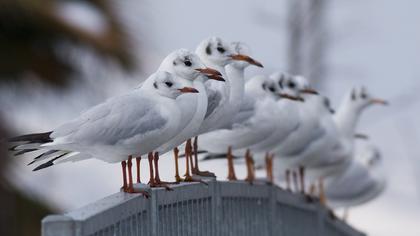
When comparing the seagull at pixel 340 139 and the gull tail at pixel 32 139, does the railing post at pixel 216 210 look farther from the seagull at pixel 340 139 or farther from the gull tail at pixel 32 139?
the seagull at pixel 340 139

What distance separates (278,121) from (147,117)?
3615mm

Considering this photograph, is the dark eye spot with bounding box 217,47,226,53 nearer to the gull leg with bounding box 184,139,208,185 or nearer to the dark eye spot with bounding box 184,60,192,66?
the gull leg with bounding box 184,139,208,185

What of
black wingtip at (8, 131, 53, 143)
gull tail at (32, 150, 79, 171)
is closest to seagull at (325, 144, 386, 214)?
gull tail at (32, 150, 79, 171)

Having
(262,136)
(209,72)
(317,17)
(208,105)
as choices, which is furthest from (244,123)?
(317,17)

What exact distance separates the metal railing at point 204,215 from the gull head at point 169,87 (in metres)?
0.48

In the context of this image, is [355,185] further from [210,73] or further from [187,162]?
[210,73]

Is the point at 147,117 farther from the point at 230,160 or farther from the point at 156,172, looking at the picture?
the point at 230,160

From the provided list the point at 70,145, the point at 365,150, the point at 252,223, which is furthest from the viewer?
the point at 365,150

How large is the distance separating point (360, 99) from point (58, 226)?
10.8 metres

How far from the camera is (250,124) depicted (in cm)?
1112

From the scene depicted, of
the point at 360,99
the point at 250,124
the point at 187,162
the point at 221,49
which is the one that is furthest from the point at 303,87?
the point at 187,162

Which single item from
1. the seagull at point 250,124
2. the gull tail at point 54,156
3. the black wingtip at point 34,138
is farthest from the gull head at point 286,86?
the black wingtip at point 34,138

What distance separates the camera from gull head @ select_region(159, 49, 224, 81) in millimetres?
8859

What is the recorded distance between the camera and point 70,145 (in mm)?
7750
